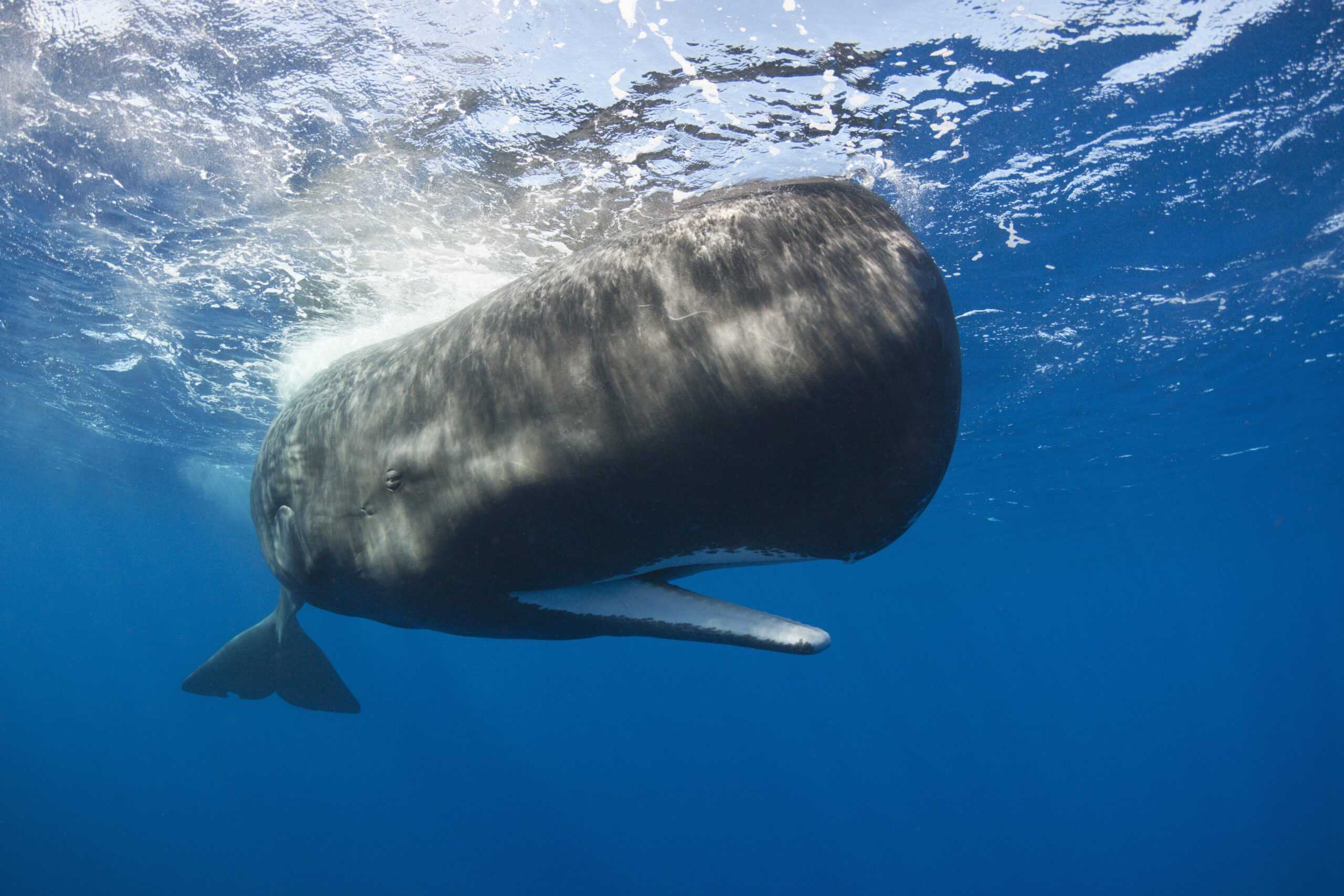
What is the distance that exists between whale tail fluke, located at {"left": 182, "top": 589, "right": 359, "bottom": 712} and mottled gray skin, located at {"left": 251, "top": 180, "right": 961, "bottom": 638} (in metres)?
5.78

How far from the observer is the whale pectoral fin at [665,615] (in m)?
2.35

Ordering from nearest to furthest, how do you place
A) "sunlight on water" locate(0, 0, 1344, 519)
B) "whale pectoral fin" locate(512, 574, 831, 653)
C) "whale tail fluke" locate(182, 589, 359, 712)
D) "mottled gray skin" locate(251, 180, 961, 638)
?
"mottled gray skin" locate(251, 180, 961, 638)
"whale pectoral fin" locate(512, 574, 831, 653)
"sunlight on water" locate(0, 0, 1344, 519)
"whale tail fluke" locate(182, 589, 359, 712)

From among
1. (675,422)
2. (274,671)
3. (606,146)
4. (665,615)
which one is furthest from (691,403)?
(274,671)

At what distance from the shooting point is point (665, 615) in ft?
8.29

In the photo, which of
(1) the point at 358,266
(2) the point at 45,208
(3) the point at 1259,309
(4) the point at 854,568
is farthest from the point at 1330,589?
(2) the point at 45,208

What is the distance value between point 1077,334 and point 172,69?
17.0 meters

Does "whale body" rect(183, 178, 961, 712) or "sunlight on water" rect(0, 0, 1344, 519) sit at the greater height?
"sunlight on water" rect(0, 0, 1344, 519)

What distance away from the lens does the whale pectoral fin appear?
2350 millimetres

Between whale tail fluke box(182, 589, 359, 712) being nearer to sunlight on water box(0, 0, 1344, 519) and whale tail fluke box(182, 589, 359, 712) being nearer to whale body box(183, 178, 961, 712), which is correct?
whale body box(183, 178, 961, 712)

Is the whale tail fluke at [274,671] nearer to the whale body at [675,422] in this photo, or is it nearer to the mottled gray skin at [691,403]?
the whale body at [675,422]

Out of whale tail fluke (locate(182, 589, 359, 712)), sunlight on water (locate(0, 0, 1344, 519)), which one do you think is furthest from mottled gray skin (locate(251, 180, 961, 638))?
whale tail fluke (locate(182, 589, 359, 712))

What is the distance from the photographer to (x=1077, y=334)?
1622cm

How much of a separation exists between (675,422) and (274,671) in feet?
25.0

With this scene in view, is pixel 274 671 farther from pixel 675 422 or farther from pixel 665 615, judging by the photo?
pixel 675 422
